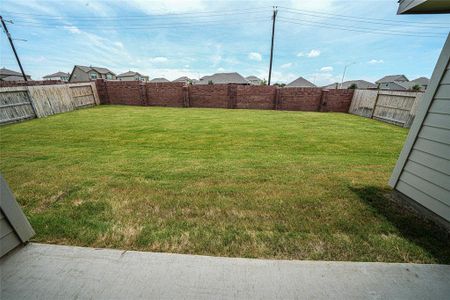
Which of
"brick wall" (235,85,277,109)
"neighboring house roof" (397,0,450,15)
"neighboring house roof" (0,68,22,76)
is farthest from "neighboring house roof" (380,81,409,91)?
"neighboring house roof" (0,68,22,76)

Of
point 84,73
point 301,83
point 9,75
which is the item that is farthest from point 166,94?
point 9,75

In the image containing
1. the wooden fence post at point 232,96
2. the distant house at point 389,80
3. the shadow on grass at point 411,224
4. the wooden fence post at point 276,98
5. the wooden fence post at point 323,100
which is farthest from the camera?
the distant house at point 389,80

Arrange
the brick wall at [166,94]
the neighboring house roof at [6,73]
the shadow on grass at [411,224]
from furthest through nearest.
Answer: the neighboring house roof at [6,73], the brick wall at [166,94], the shadow on grass at [411,224]

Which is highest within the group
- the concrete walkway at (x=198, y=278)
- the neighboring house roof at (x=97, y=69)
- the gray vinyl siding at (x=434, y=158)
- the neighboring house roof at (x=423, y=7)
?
the neighboring house roof at (x=97, y=69)

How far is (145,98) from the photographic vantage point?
17703mm

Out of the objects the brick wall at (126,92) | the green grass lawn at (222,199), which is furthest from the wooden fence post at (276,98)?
the brick wall at (126,92)

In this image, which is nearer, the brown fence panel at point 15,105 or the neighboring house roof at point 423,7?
the neighboring house roof at point 423,7

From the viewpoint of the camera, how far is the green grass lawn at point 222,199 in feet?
6.95

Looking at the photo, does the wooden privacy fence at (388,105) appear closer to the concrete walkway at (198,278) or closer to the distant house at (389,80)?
the concrete walkway at (198,278)

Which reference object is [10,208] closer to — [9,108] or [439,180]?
[439,180]

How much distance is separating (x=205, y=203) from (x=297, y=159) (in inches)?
115

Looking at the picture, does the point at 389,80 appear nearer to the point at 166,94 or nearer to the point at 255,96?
the point at 255,96

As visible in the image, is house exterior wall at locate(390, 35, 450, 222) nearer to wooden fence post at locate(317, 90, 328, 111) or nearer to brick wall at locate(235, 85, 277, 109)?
brick wall at locate(235, 85, 277, 109)

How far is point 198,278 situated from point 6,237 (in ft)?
6.48
